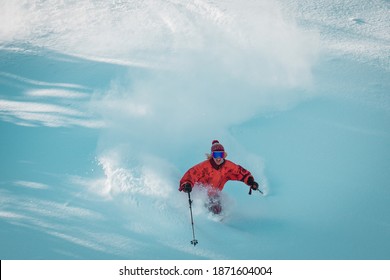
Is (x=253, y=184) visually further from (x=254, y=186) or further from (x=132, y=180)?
(x=132, y=180)

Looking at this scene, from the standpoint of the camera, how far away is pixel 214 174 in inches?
220

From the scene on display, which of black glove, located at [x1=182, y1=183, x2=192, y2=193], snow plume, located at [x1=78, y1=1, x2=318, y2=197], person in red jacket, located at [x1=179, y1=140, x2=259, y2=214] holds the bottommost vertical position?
black glove, located at [x1=182, y1=183, x2=192, y2=193]

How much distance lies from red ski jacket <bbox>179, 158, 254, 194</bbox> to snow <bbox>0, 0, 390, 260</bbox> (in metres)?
0.35

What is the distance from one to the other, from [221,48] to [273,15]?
262 cm

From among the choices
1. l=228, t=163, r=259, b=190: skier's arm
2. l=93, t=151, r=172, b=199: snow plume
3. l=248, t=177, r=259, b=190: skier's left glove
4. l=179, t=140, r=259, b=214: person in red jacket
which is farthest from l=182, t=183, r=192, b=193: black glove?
l=248, t=177, r=259, b=190: skier's left glove

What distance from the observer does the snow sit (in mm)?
4883

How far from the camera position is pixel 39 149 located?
6.97m

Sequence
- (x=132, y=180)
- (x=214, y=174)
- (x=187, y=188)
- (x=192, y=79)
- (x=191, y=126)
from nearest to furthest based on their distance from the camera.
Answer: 1. (x=187, y=188)
2. (x=214, y=174)
3. (x=132, y=180)
4. (x=191, y=126)
5. (x=192, y=79)

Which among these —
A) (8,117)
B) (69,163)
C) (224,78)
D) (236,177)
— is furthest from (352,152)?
(8,117)

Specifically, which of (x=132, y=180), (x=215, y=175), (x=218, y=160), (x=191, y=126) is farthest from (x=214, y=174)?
(x=191, y=126)

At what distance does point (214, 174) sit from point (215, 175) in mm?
27

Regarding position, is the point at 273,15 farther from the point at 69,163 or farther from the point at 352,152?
the point at 69,163

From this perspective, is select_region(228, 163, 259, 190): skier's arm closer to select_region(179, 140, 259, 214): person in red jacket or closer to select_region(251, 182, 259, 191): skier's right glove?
select_region(179, 140, 259, 214): person in red jacket

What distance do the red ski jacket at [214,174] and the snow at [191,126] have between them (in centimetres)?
35
